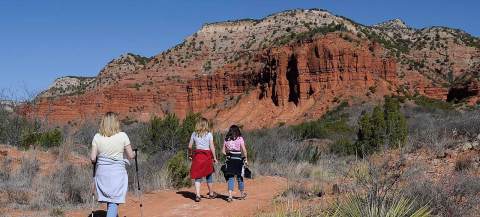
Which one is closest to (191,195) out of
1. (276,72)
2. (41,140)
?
(41,140)

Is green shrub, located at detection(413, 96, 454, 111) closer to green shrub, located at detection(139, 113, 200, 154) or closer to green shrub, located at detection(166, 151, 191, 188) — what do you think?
green shrub, located at detection(139, 113, 200, 154)

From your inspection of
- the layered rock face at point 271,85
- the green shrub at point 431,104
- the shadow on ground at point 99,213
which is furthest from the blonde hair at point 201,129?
the green shrub at point 431,104

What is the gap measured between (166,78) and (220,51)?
437 inches

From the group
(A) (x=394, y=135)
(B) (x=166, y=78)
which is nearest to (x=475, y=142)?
(A) (x=394, y=135)

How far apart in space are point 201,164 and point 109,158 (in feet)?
9.53

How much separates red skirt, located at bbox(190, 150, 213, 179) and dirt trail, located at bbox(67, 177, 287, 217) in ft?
1.72

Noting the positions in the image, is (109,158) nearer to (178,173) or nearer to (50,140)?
(178,173)

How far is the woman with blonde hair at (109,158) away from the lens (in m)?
7.55

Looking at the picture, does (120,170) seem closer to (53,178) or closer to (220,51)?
(53,178)

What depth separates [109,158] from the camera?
7570mm

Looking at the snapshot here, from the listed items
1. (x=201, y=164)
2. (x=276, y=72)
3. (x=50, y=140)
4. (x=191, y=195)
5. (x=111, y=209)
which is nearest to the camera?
(x=111, y=209)

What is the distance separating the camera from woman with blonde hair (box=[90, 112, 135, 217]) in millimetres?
7555

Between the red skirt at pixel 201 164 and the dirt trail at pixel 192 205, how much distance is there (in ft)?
1.72

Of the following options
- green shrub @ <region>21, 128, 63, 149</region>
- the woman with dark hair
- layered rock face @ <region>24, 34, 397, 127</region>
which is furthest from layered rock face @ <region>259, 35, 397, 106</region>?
the woman with dark hair
